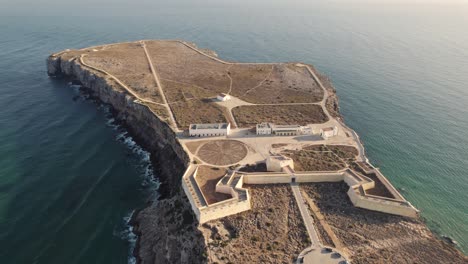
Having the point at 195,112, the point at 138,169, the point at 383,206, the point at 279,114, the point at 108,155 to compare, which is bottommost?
the point at 138,169

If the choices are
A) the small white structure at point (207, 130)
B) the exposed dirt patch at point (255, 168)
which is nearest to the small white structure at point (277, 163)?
the exposed dirt patch at point (255, 168)

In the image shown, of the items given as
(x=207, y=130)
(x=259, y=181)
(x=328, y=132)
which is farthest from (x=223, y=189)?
(x=328, y=132)

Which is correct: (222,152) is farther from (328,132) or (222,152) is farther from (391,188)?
(391,188)

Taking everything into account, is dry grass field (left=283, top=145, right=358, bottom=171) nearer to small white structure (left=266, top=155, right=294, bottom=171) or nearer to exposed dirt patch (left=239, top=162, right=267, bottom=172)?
small white structure (left=266, top=155, right=294, bottom=171)

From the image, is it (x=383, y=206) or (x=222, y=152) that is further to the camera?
(x=222, y=152)

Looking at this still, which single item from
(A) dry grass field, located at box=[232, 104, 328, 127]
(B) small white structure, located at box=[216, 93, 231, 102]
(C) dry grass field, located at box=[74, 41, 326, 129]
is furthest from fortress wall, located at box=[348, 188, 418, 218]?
(B) small white structure, located at box=[216, 93, 231, 102]

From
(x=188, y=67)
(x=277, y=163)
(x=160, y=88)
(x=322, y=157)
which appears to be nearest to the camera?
(x=277, y=163)

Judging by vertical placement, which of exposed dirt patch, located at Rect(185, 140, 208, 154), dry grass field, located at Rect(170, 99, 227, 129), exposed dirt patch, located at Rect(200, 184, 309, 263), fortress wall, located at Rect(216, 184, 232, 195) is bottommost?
exposed dirt patch, located at Rect(200, 184, 309, 263)
